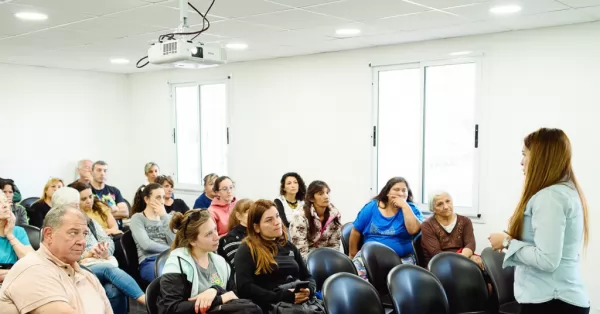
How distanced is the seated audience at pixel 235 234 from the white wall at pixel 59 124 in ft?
16.8

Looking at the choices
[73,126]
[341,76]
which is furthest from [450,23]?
[73,126]

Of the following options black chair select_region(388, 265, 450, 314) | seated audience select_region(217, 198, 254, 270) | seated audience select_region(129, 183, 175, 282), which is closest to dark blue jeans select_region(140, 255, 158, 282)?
seated audience select_region(129, 183, 175, 282)

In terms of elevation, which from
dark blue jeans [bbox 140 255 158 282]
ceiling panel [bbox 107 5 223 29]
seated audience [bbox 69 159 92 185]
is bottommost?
dark blue jeans [bbox 140 255 158 282]

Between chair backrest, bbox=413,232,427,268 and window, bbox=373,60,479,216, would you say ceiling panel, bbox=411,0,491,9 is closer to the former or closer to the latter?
window, bbox=373,60,479,216

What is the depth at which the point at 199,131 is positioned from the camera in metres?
8.70

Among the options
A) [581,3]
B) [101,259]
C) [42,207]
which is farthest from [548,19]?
[42,207]

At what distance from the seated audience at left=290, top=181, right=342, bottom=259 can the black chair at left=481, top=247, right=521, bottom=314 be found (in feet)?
4.68

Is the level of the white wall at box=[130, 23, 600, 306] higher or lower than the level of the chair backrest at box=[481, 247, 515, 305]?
higher

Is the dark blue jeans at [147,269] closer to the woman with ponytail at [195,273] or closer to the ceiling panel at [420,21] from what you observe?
the woman with ponytail at [195,273]

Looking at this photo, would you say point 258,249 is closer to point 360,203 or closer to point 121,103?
point 360,203

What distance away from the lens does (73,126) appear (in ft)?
28.6

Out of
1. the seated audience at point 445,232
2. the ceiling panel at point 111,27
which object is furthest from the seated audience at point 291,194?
the ceiling panel at point 111,27

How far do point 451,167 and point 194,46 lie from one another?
11.4 feet

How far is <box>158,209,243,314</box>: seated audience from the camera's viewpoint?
9.50ft
